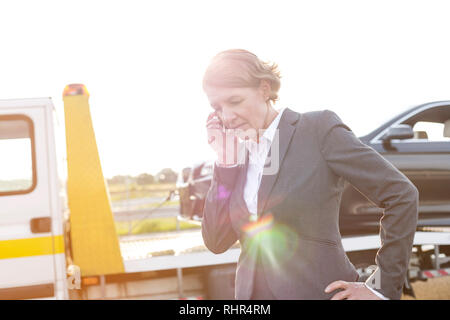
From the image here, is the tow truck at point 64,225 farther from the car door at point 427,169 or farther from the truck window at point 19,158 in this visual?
the car door at point 427,169

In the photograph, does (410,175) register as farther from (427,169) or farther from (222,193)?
(222,193)

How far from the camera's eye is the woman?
1359mm

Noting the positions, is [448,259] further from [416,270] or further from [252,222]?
[252,222]

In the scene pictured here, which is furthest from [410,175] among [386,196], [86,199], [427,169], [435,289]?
[386,196]

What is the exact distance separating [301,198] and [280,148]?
0.16 m

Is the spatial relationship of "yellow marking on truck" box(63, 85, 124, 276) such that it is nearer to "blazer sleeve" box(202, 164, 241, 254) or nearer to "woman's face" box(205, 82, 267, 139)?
"blazer sleeve" box(202, 164, 241, 254)

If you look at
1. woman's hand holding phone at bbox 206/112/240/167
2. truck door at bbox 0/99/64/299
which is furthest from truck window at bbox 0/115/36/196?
woman's hand holding phone at bbox 206/112/240/167

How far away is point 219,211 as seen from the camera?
1.62 m

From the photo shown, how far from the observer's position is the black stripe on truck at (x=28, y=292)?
3068 mm

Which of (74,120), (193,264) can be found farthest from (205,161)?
(74,120)

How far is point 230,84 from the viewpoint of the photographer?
146 cm

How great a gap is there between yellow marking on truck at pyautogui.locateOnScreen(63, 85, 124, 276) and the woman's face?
205 cm
